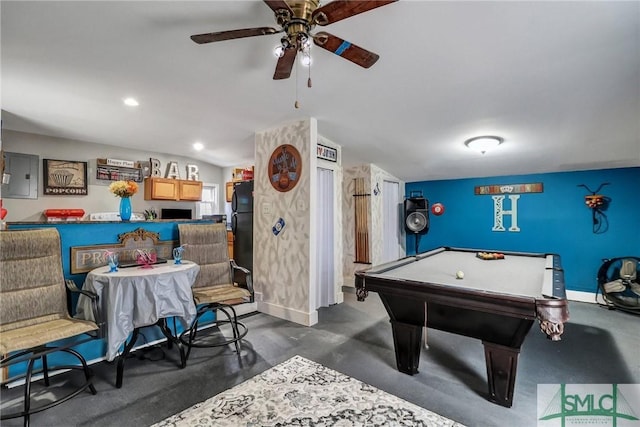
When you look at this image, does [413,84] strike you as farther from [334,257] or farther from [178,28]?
[334,257]

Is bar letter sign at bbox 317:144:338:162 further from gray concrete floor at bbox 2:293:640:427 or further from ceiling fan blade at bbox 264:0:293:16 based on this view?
ceiling fan blade at bbox 264:0:293:16

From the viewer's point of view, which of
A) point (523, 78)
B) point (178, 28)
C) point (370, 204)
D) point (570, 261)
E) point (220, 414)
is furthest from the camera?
point (370, 204)

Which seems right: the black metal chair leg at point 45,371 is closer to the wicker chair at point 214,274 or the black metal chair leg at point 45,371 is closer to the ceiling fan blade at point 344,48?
the wicker chair at point 214,274

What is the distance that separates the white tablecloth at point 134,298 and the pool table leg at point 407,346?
1768 millimetres

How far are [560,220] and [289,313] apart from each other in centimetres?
455

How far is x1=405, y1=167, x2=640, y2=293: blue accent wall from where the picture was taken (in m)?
4.27

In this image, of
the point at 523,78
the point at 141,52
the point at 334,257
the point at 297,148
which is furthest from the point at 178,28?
the point at 334,257

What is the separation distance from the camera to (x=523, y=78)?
98.3 inches

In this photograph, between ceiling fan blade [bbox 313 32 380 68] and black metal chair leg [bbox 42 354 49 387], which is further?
black metal chair leg [bbox 42 354 49 387]

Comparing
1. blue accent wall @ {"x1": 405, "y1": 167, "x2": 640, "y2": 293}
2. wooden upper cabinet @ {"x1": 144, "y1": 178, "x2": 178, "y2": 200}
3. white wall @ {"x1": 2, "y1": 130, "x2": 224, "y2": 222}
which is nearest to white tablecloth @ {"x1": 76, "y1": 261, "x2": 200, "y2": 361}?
white wall @ {"x1": 2, "y1": 130, "x2": 224, "y2": 222}

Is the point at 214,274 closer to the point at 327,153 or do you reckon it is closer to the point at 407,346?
the point at 407,346

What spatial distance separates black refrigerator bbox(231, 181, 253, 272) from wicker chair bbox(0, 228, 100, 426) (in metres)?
2.36

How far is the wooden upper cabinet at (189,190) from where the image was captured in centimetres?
585

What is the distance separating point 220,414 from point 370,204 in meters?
4.05
